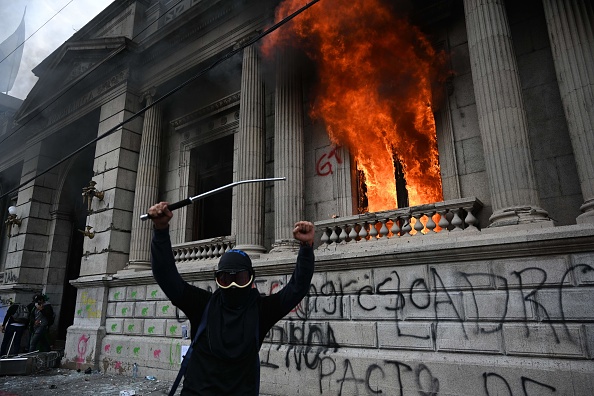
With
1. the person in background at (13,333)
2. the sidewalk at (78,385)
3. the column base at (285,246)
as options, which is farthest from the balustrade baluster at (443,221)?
the person in background at (13,333)

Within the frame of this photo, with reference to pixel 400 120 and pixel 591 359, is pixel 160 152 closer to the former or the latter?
pixel 400 120

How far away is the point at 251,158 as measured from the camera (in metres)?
9.66

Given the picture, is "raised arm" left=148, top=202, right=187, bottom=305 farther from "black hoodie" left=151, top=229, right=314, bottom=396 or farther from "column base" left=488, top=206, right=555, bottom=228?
"column base" left=488, top=206, right=555, bottom=228

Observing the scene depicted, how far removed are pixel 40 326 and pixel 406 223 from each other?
1216 centimetres

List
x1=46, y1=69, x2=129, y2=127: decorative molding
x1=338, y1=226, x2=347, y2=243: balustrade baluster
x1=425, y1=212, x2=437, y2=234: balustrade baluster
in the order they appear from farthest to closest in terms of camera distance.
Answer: x1=46, y1=69, x2=129, y2=127: decorative molding, x1=338, y1=226, x2=347, y2=243: balustrade baluster, x1=425, y1=212, x2=437, y2=234: balustrade baluster

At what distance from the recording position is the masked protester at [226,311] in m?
2.44

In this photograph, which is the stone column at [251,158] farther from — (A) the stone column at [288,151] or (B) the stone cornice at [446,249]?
(B) the stone cornice at [446,249]

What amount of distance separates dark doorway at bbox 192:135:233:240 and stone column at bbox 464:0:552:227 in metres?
8.00

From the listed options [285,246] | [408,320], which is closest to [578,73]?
[408,320]

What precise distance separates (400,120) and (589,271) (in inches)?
197

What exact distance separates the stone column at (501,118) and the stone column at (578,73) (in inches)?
24.0

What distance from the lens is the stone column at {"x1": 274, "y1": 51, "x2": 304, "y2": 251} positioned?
28.8ft

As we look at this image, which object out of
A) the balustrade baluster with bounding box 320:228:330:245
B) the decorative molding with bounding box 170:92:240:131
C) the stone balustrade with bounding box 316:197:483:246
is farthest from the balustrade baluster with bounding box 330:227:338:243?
the decorative molding with bounding box 170:92:240:131

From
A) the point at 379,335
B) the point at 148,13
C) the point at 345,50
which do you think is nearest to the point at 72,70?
the point at 148,13
